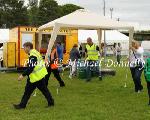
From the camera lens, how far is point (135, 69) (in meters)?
14.7

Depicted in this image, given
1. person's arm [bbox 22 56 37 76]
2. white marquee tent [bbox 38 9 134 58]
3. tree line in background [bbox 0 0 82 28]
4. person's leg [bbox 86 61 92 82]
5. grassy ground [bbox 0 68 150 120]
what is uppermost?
tree line in background [bbox 0 0 82 28]

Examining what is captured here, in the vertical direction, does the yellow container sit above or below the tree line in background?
below

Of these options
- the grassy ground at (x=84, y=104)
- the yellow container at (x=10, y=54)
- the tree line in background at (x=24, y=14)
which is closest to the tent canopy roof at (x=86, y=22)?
the grassy ground at (x=84, y=104)

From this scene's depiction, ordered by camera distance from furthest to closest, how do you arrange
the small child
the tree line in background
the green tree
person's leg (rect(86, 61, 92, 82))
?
the green tree
the tree line in background
the small child
person's leg (rect(86, 61, 92, 82))

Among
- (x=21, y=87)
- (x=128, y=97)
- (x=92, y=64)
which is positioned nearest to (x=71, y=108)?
(x=128, y=97)

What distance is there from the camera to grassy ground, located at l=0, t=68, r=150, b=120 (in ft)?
34.2

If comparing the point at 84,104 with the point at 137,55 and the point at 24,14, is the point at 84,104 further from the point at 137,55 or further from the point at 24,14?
the point at 24,14

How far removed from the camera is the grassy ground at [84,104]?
10.4 meters

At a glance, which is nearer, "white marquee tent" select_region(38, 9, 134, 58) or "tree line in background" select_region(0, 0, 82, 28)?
"white marquee tent" select_region(38, 9, 134, 58)

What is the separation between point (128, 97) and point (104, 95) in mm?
924

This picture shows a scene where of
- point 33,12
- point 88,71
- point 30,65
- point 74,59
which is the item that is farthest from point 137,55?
point 33,12

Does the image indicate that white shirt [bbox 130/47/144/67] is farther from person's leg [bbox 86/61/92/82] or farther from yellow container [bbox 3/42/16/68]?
yellow container [bbox 3/42/16/68]

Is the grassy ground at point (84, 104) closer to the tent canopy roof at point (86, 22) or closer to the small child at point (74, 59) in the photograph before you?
the tent canopy roof at point (86, 22)

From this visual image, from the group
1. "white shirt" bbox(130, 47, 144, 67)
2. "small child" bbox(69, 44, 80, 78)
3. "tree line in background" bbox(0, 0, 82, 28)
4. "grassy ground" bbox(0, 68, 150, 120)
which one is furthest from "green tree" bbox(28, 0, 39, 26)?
"white shirt" bbox(130, 47, 144, 67)
